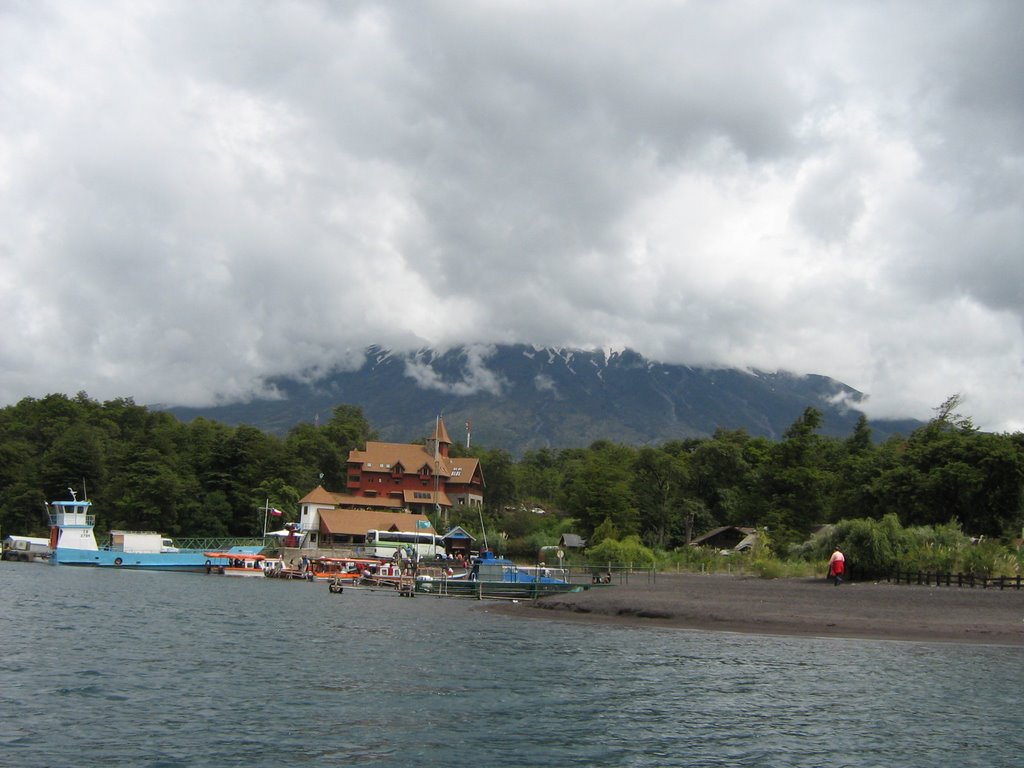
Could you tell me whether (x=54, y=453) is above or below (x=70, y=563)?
above

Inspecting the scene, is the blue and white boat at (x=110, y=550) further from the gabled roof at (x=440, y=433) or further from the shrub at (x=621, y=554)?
the gabled roof at (x=440, y=433)

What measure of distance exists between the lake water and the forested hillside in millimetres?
39706

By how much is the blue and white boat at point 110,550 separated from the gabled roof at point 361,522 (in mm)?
12079

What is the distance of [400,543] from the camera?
3962 inches

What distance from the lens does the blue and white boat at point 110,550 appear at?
8706 centimetres

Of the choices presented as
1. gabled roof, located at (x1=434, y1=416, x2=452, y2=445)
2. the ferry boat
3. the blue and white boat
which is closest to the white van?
the blue and white boat

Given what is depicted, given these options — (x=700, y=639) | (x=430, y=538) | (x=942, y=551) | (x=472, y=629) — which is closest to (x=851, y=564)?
(x=942, y=551)

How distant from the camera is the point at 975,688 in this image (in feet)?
81.8

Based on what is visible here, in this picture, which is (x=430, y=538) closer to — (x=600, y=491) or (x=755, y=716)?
(x=600, y=491)

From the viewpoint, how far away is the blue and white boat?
8706cm

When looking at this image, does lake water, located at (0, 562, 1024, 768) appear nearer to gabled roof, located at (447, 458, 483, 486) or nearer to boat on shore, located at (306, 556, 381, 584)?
boat on shore, located at (306, 556, 381, 584)

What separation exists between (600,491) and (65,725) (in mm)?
79316

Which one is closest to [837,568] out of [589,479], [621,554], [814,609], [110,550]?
[814,609]

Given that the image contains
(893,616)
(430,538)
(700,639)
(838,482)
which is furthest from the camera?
(430,538)
